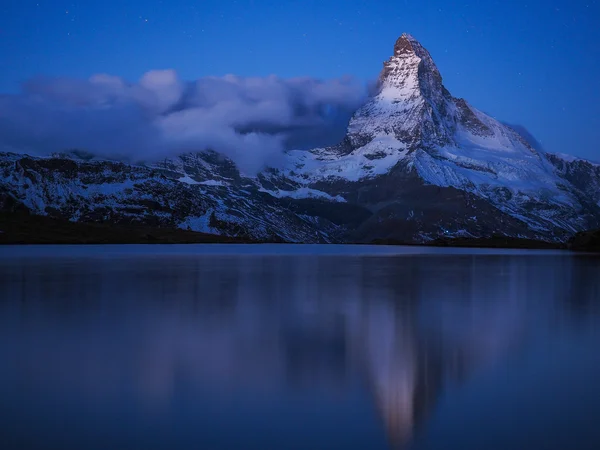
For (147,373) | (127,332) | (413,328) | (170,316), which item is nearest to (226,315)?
(170,316)

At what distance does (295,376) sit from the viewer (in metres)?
24.2

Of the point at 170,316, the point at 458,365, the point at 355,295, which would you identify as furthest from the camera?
the point at 355,295

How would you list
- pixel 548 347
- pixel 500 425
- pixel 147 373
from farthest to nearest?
pixel 548 347
pixel 147 373
pixel 500 425

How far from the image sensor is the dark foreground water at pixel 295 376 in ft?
56.8

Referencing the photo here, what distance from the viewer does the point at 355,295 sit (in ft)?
193

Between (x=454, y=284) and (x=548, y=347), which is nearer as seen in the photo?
(x=548, y=347)

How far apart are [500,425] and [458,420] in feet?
3.95

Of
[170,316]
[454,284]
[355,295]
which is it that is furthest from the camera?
[454,284]

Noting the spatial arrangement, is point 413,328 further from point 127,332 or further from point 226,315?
point 127,332

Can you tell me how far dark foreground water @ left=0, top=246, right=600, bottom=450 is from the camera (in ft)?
56.8

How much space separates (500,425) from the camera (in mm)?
18188

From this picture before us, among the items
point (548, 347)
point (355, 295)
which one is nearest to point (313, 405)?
point (548, 347)

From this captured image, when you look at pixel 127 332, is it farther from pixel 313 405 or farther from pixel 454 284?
pixel 454 284

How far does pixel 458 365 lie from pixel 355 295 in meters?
32.4
